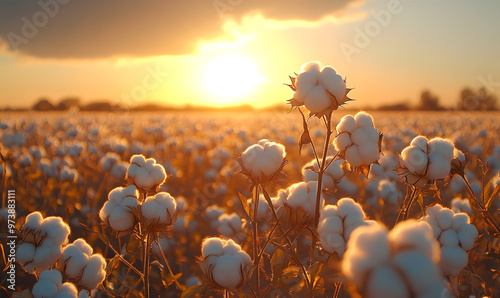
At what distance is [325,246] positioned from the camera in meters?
1.53

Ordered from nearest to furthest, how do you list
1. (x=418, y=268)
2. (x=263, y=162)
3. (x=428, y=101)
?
(x=418, y=268)
(x=263, y=162)
(x=428, y=101)

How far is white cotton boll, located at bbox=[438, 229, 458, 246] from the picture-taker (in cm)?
170

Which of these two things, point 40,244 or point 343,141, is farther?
point 40,244

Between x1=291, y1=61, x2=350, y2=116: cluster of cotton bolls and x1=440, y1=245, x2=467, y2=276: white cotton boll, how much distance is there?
75 centimetres

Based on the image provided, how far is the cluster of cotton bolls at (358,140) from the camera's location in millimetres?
1790

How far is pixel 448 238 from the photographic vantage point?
171 centimetres

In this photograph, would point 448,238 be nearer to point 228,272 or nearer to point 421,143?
point 421,143

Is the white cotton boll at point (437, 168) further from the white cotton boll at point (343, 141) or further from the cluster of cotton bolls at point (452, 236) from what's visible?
the white cotton boll at point (343, 141)

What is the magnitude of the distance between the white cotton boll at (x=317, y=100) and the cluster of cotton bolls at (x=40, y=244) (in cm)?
139

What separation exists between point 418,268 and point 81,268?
5.42 ft

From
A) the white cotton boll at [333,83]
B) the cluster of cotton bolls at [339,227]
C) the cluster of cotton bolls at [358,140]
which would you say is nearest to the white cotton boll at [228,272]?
the cluster of cotton bolls at [339,227]

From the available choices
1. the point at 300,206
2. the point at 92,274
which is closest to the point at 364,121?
the point at 300,206

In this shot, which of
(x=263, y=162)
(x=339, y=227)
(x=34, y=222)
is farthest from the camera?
(x=34, y=222)

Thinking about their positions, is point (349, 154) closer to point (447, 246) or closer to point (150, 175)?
point (447, 246)
